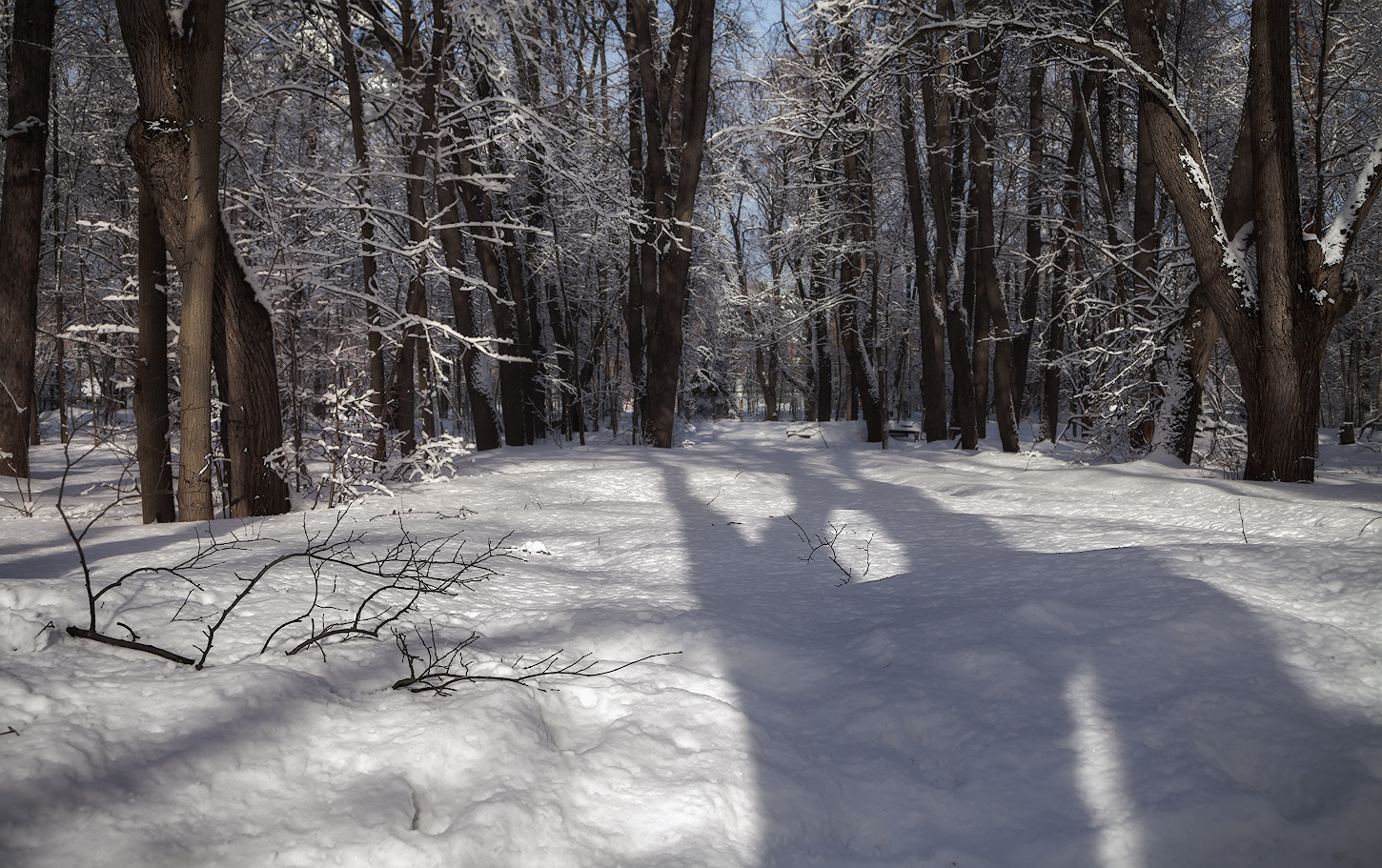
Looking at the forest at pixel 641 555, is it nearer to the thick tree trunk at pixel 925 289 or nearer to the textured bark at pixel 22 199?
the textured bark at pixel 22 199

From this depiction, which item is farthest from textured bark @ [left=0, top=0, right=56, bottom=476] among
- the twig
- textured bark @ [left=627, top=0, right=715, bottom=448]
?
the twig

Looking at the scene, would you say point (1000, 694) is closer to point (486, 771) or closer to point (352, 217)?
point (486, 771)

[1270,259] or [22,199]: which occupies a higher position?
[22,199]

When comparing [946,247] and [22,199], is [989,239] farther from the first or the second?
[22,199]

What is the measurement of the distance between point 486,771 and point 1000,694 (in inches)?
61.2

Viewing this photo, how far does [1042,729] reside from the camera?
7.05 feet

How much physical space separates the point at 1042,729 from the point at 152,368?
5.54m

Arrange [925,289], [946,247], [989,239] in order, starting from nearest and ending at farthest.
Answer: [989,239] < [946,247] < [925,289]

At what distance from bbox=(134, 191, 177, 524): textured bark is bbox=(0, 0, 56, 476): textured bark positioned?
137 inches

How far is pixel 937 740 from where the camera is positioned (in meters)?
2.18

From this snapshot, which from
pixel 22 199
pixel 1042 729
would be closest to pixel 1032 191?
pixel 1042 729

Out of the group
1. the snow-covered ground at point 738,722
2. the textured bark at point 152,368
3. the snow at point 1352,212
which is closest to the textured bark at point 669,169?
the textured bark at point 152,368

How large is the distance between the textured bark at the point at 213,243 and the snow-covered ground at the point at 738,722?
146cm

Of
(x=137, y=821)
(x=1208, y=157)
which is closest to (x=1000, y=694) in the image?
(x=137, y=821)
